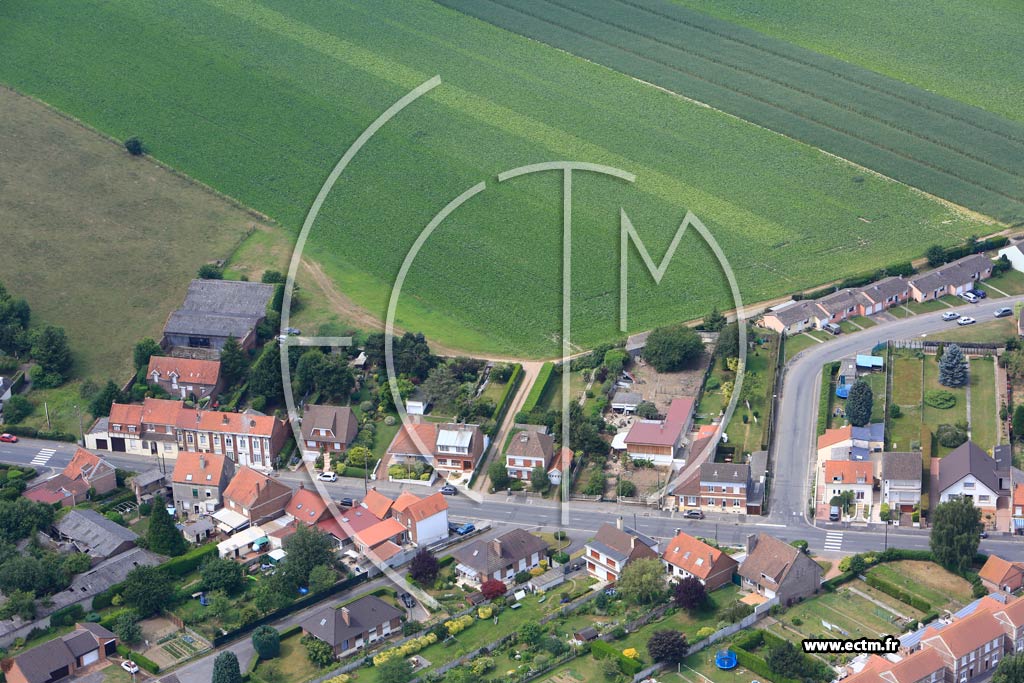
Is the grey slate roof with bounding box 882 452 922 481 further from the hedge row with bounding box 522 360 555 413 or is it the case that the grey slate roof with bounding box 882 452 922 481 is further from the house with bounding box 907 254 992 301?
the house with bounding box 907 254 992 301

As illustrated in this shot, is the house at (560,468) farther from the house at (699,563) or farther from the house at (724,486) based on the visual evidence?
the house at (699,563)

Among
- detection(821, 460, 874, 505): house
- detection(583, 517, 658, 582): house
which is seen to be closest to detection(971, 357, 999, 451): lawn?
detection(821, 460, 874, 505): house

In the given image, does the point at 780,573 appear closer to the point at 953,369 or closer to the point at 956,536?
the point at 956,536

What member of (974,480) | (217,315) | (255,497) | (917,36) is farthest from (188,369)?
(917,36)

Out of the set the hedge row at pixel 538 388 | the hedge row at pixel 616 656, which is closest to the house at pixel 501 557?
the hedge row at pixel 616 656

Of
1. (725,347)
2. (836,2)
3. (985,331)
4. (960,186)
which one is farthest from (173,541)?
(836,2)

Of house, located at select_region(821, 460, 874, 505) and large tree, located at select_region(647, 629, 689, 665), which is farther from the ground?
house, located at select_region(821, 460, 874, 505)

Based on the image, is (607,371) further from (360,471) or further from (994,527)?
(994,527)
